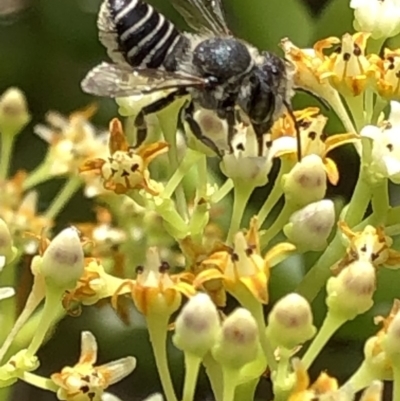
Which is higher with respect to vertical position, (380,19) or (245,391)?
(380,19)

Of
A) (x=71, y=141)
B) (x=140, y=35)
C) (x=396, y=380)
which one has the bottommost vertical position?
(x=396, y=380)

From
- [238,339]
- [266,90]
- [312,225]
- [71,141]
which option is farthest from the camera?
[71,141]

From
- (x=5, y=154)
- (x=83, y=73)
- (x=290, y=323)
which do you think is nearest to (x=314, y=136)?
(x=290, y=323)

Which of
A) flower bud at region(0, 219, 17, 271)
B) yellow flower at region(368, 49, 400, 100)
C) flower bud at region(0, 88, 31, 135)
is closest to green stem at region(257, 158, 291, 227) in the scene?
yellow flower at region(368, 49, 400, 100)

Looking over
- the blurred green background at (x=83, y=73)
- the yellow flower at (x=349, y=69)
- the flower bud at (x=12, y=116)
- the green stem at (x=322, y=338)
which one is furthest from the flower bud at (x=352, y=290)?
the flower bud at (x=12, y=116)

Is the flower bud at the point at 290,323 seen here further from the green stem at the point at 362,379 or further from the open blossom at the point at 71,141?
the open blossom at the point at 71,141

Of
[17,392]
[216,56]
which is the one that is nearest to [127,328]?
[17,392]

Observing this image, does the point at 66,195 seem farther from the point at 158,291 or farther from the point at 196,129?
the point at 158,291
